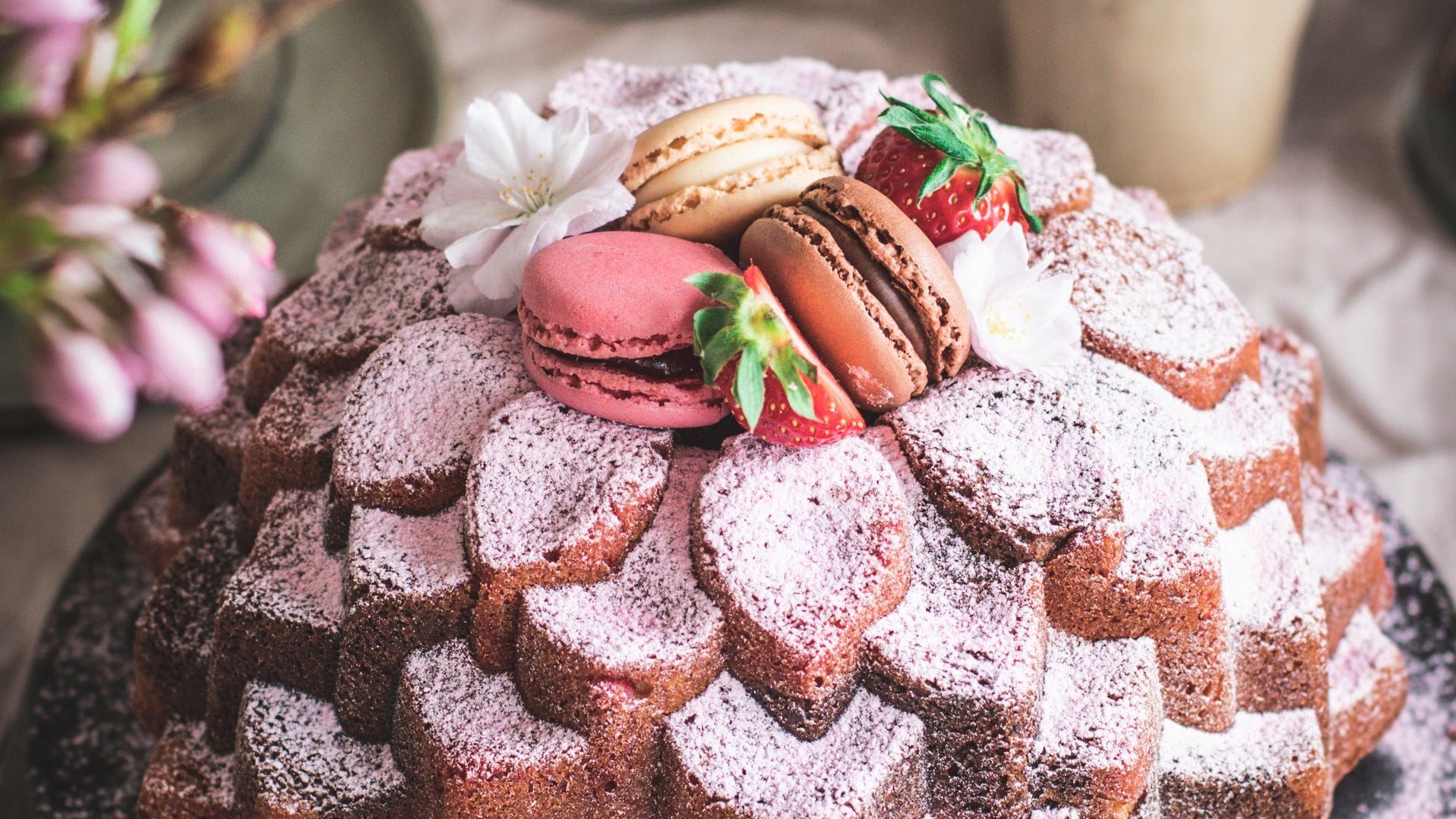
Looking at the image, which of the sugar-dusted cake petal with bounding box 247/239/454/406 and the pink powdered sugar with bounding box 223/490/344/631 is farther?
the sugar-dusted cake petal with bounding box 247/239/454/406

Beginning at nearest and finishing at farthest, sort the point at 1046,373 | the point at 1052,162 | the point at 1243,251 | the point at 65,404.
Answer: the point at 65,404
the point at 1046,373
the point at 1052,162
the point at 1243,251

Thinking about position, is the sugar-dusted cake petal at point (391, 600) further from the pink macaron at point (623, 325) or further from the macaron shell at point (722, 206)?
the macaron shell at point (722, 206)

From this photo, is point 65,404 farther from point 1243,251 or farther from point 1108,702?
point 1243,251

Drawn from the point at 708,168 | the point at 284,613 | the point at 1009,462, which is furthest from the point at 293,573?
the point at 1009,462

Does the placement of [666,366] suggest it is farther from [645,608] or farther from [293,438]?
[293,438]

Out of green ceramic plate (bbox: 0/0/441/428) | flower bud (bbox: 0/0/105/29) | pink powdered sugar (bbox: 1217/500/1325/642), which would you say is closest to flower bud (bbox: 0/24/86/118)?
flower bud (bbox: 0/0/105/29)

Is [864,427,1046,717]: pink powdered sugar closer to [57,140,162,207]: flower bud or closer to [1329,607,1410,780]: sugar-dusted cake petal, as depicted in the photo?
[1329,607,1410,780]: sugar-dusted cake petal

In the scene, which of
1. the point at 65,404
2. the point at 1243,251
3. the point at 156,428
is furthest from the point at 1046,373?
the point at 156,428
